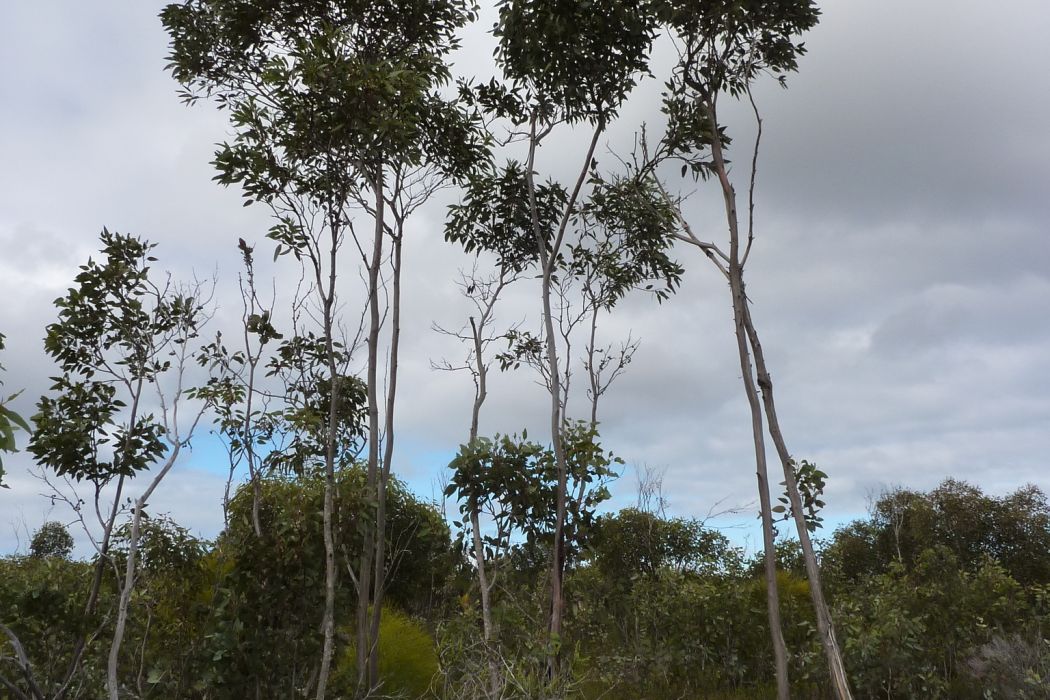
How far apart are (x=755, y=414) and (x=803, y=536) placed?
1.11 metres

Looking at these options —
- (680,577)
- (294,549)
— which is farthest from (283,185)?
(680,577)

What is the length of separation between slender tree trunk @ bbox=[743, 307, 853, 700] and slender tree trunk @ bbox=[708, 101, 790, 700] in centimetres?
9

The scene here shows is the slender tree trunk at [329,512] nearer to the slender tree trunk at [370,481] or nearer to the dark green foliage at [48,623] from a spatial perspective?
the slender tree trunk at [370,481]

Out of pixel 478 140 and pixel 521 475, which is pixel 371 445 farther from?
pixel 478 140

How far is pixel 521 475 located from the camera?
746 cm

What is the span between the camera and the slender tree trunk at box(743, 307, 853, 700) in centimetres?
585

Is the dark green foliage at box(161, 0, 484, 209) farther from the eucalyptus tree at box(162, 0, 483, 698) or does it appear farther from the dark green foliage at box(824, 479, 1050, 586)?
the dark green foliage at box(824, 479, 1050, 586)

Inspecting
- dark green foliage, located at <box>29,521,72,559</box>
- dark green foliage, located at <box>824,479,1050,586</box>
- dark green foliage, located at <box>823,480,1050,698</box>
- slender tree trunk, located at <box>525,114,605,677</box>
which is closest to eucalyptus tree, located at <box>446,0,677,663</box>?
slender tree trunk, located at <box>525,114,605,677</box>

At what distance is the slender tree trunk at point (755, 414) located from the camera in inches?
248

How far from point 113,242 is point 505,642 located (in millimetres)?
5572

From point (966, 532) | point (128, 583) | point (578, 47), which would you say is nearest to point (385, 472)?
point (128, 583)

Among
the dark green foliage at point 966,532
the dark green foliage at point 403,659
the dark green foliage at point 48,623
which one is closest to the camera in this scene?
the dark green foliage at point 48,623

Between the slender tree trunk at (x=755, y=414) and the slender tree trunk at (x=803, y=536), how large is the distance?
89 millimetres

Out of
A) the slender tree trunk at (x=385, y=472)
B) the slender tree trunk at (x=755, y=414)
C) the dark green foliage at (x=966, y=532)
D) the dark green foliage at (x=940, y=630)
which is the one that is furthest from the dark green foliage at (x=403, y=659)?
the dark green foliage at (x=966, y=532)
